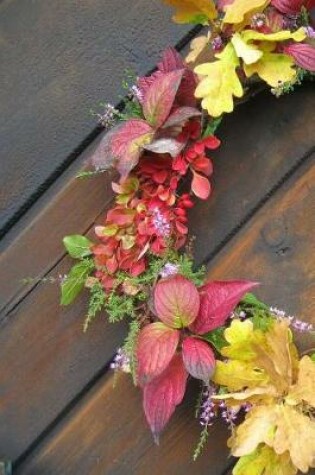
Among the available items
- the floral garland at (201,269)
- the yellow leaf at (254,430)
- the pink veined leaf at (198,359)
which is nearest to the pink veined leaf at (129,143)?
the floral garland at (201,269)

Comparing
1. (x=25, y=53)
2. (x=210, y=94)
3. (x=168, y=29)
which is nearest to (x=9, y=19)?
(x=25, y=53)

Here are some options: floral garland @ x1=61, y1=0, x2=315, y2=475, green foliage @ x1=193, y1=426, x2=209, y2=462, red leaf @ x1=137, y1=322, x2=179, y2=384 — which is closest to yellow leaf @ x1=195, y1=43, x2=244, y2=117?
floral garland @ x1=61, y1=0, x2=315, y2=475

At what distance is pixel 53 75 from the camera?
1.04 metres

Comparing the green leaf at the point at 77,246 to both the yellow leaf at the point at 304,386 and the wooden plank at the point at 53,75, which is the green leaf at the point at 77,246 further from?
the yellow leaf at the point at 304,386

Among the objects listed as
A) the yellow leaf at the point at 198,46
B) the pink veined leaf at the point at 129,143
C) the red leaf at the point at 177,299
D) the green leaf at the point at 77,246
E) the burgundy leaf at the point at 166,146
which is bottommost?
the red leaf at the point at 177,299

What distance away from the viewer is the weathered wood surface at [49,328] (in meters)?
1.01

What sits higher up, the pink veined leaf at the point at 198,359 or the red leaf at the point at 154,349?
the red leaf at the point at 154,349

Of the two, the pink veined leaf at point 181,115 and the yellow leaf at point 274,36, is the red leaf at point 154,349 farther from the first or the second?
the yellow leaf at point 274,36

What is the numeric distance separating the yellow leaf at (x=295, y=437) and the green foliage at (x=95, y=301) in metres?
0.25

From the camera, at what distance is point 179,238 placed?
3.14 ft

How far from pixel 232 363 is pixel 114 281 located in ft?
0.58

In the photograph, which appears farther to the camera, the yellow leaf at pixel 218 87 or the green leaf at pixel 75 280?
the green leaf at pixel 75 280

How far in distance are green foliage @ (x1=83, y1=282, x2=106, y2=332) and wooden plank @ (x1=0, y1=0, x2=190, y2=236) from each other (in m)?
0.16

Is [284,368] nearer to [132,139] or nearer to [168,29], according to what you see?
[132,139]
